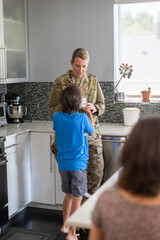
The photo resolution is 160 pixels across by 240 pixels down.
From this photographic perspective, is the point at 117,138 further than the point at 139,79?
No

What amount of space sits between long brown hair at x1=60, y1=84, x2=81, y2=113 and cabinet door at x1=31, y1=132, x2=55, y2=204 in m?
0.97

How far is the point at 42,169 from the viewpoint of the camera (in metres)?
4.00

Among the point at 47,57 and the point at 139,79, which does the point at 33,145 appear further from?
the point at 139,79

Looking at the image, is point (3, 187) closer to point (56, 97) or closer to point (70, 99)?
point (56, 97)

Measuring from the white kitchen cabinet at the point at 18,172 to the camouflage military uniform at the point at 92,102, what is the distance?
47cm

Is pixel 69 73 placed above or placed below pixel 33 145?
above

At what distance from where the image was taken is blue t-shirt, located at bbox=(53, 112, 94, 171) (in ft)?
9.82

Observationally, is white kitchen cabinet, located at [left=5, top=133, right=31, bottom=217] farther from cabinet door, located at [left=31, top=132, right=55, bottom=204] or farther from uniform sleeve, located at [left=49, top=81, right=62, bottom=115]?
uniform sleeve, located at [left=49, top=81, right=62, bottom=115]

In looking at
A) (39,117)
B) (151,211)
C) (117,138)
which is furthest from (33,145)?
(151,211)

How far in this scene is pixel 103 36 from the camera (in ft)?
13.8

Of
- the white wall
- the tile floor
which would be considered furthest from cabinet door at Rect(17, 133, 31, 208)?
the white wall

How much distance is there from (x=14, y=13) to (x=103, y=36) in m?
1.02

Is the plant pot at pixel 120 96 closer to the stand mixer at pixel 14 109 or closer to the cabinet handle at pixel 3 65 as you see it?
the stand mixer at pixel 14 109

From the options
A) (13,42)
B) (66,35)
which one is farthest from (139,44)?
(13,42)
